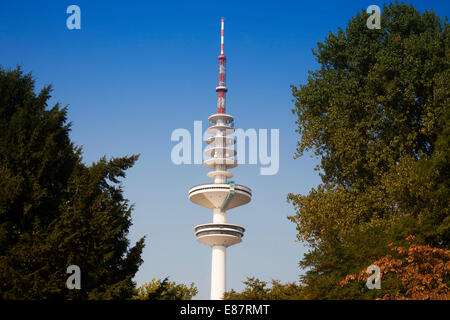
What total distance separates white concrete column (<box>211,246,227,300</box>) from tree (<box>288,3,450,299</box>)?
75.8 m

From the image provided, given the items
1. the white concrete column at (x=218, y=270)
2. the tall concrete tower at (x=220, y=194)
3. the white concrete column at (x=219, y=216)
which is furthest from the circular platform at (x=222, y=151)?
the white concrete column at (x=218, y=270)

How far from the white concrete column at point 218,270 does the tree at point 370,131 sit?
75.8 metres

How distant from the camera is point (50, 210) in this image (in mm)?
28203

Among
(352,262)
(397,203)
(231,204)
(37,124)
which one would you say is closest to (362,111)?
(397,203)

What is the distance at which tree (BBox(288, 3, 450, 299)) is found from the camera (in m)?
35.3

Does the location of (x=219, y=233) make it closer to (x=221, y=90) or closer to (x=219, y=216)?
(x=219, y=216)

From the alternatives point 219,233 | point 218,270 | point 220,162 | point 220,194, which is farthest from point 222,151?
point 218,270

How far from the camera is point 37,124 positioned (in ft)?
98.0

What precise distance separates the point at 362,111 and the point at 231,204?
268 ft

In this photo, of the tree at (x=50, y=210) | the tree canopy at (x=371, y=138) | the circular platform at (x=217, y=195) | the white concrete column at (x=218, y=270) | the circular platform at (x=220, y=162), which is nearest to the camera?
the tree at (x=50, y=210)

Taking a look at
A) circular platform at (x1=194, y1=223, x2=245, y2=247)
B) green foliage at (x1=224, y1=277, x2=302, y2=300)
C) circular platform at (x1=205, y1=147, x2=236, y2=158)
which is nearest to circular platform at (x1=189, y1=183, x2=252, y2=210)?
circular platform at (x1=194, y1=223, x2=245, y2=247)

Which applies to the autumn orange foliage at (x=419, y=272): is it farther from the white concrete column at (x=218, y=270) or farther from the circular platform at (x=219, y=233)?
the white concrete column at (x=218, y=270)

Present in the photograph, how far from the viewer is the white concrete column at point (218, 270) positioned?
119 m
